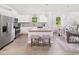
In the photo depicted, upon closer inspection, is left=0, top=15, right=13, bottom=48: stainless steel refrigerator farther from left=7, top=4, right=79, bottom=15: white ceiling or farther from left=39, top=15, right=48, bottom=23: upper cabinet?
left=39, top=15, right=48, bottom=23: upper cabinet

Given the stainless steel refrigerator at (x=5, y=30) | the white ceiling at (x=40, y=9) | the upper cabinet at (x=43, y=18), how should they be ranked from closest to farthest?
the white ceiling at (x=40, y=9), the upper cabinet at (x=43, y=18), the stainless steel refrigerator at (x=5, y=30)

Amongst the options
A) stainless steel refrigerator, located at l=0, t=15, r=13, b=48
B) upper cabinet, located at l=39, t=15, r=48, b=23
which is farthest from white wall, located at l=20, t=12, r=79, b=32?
stainless steel refrigerator, located at l=0, t=15, r=13, b=48

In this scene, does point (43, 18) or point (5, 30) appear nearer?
point (43, 18)

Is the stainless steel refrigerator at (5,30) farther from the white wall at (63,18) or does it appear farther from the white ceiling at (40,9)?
the white wall at (63,18)

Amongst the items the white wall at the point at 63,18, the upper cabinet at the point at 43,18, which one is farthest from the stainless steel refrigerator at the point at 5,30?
the upper cabinet at the point at 43,18

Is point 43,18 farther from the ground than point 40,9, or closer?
closer

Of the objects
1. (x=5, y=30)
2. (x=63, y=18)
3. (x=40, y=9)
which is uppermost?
(x=40, y=9)

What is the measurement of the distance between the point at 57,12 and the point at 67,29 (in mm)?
502

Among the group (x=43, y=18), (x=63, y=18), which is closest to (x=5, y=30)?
(x=43, y=18)

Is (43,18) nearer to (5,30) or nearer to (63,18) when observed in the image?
(63,18)

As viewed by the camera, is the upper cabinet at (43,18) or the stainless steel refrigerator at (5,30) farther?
the stainless steel refrigerator at (5,30)

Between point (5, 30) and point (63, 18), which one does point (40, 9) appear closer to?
point (63, 18)

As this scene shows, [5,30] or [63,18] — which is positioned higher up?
[63,18]
